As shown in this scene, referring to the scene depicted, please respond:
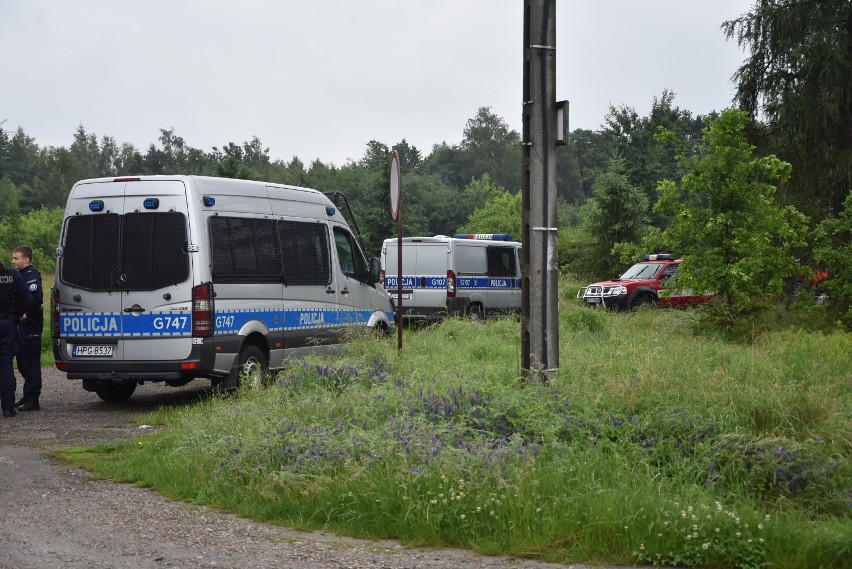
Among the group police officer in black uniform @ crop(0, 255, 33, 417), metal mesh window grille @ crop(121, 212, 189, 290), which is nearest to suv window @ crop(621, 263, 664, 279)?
metal mesh window grille @ crop(121, 212, 189, 290)

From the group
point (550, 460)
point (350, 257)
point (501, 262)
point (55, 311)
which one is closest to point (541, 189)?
point (550, 460)

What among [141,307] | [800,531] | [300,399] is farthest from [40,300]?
[800,531]

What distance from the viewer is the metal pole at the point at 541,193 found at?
807 centimetres

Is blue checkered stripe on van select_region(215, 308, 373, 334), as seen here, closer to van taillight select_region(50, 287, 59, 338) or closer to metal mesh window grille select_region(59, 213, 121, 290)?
metal mesh window grille select_region(59, 213, 121, 290)

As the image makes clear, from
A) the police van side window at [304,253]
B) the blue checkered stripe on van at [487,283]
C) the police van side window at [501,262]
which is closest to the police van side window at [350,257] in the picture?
the police van side window at [304,253]

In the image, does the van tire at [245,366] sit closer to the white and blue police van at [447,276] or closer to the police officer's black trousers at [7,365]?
the police officer's black trousers at [7,365]

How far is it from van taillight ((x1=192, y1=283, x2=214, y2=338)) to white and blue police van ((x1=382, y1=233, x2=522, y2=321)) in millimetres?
10283

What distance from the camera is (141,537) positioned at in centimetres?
587

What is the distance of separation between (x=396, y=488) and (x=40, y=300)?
7.47m

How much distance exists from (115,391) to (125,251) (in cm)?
232

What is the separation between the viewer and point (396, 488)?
5992mm

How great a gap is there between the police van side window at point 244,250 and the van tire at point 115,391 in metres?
2.28

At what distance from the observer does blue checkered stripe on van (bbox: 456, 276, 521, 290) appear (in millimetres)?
21922

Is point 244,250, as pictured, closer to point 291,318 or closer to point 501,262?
point 291,318
